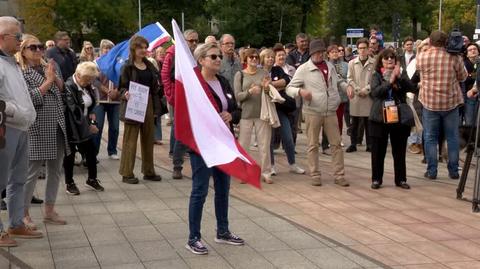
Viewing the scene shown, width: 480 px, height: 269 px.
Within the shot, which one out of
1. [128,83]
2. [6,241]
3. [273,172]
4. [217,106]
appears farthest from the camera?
[273,172]

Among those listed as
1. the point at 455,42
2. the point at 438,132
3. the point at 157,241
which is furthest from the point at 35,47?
the point at 438,132

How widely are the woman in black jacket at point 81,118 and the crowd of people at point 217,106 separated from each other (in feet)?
0.04

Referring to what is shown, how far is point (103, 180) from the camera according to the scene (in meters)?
9.21

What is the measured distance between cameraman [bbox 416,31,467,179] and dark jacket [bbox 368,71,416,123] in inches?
20.5

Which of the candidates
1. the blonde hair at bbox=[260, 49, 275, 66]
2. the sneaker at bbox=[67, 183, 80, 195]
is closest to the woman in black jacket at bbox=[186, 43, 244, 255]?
the sneaker at bbox=[67, 183, 80, 195]

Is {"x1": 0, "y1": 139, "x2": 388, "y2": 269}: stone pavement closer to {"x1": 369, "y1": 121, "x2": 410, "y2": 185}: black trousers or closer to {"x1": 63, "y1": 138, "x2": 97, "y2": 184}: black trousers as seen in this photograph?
{"x1": 63, "y1": 138, "x2": 97, "y2": 184}: black trousers

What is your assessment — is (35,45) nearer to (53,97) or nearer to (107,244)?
→ (53,97)

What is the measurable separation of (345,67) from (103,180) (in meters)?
5.50

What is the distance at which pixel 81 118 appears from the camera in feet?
24.2

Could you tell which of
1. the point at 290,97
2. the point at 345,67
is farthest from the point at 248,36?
the point at 290,97

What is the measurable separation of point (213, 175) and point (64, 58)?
6214 mm

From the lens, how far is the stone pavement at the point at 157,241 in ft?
18.2

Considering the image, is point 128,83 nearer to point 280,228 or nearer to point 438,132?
point 280,228

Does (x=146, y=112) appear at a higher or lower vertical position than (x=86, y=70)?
lower
